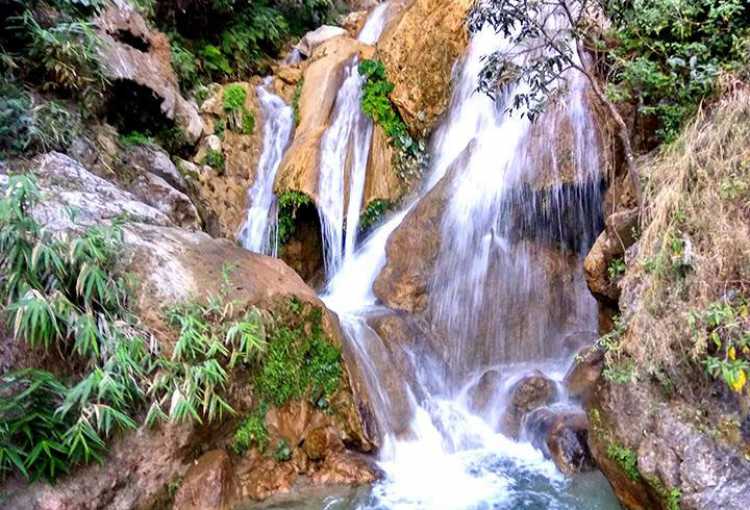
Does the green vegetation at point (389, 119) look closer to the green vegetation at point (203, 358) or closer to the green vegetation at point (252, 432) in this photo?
the green vegetation at point (203, 358)

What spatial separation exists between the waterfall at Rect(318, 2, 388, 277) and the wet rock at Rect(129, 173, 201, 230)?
2262mm

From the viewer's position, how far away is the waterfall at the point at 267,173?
9336 mm

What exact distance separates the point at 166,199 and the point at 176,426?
3912 mm

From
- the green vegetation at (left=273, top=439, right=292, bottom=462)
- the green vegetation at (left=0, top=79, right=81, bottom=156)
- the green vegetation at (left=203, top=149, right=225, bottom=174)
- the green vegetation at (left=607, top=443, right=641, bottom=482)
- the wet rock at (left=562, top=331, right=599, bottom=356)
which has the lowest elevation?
the green vegetation at (left=273, top=439, right=292, bottom=462)

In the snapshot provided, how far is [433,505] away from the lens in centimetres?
487

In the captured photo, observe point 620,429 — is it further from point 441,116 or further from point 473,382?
point 441,116

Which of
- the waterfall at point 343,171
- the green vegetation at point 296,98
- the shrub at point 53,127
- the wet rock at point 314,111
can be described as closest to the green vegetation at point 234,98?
the green vegetation at point 296,98

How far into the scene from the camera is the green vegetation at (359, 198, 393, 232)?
914 cm

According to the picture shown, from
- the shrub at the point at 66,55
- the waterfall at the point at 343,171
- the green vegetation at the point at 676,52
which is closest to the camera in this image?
the green vegetation at the point at 676,52

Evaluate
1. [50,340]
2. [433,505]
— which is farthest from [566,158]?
[50,340]

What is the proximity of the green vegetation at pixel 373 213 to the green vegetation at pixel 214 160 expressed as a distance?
2841 mm

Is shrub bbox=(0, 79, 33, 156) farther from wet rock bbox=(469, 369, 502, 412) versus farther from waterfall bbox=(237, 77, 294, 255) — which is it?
wet rock bbox=(469, 369, 502, 412)

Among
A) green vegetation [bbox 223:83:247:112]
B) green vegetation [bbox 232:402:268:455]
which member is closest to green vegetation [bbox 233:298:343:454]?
green vegetation [bbox 232:402:268:455]

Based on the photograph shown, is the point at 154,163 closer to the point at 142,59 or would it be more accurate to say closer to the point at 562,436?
the point at 142,59
